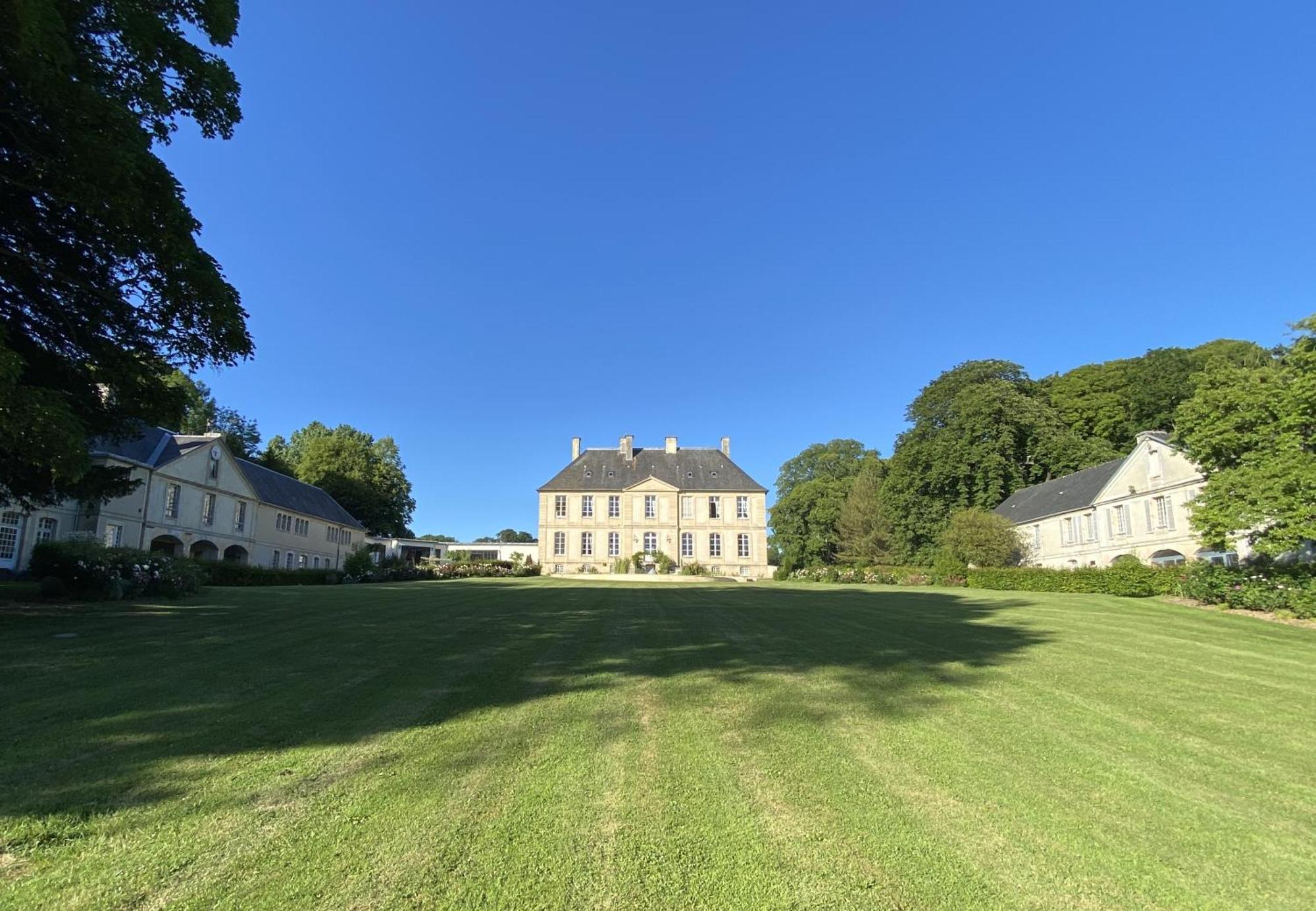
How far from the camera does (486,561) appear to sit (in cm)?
4444

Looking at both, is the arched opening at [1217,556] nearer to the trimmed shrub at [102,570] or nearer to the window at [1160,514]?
the window at [1160,514]

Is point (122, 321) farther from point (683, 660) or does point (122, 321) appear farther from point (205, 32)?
point (683, 660)

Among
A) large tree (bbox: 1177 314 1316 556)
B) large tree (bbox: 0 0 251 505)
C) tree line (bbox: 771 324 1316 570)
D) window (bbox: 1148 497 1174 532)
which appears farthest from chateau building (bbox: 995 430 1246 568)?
large tree (bbox: 0 0 251 505)

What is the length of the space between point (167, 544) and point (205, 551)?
269 centimetres

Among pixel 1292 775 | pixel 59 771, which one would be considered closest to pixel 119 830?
pixel 59 771

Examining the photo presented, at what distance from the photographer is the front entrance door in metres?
24.7

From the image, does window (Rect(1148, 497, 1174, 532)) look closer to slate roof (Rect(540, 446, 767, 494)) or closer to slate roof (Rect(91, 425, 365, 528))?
slate roof (Rect(540, 446, 767, 494))

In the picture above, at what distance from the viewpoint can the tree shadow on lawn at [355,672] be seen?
426cm

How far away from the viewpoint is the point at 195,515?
3500 cm

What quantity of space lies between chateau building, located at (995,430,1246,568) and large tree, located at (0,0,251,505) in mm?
35310

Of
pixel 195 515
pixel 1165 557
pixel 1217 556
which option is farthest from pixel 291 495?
pixel 1217 556

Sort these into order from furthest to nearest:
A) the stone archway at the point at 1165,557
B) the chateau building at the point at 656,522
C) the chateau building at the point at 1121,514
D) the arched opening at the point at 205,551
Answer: the chateau building at the point at 656,522
the arched opening at the point at 205,551
the stone archway at the point at 1165,557
the chateau building at the point at 1121,514

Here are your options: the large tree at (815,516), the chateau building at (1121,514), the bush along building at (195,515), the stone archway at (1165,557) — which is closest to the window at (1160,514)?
the chateau building at (1121,514)

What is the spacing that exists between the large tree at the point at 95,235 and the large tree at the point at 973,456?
43149mm
